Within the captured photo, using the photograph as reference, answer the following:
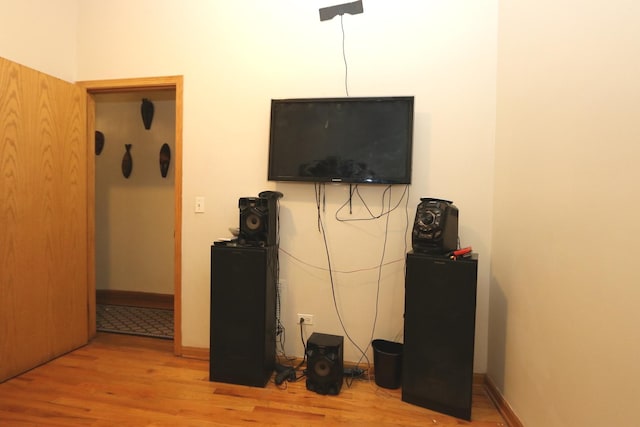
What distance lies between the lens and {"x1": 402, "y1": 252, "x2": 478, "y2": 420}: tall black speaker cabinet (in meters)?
1.69

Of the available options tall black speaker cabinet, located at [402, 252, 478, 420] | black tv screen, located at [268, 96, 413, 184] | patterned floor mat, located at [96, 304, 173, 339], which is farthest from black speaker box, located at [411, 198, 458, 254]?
patterned floor mat, located at [96, 304, 173, 339]

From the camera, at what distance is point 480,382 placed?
6.75 ft

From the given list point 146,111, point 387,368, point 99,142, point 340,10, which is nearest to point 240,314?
point 387,368

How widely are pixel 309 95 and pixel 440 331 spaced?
5.96ft

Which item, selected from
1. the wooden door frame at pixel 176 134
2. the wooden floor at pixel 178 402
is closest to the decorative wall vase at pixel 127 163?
the wooden door frame at pixel 176 134

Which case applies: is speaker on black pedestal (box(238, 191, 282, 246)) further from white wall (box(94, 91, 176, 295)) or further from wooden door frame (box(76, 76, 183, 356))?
white wall (box(94, 91, 176, 295))

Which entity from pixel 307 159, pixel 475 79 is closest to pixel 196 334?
pixel 307 159

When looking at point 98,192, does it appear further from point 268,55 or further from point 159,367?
point 268,55

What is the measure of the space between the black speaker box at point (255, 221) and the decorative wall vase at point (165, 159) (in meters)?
2.01

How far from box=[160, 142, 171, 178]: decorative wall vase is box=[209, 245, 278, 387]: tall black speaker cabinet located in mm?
2038

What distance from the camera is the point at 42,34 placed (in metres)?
2.26

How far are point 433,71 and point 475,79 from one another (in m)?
0.28

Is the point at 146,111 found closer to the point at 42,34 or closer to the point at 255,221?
the point at 42,34

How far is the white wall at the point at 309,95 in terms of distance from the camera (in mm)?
2047
